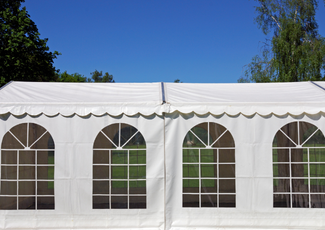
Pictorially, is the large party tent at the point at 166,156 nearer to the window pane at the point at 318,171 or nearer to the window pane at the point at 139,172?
the window pane at the point at 318,171

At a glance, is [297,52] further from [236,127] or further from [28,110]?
[28,110]

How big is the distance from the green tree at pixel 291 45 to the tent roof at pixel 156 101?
44.1 feet

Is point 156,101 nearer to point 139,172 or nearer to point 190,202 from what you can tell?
point 190,202

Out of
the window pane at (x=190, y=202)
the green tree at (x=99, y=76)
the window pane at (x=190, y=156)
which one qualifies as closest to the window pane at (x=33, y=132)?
the window pane at (x=190, y=156)

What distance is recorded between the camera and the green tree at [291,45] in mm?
17837

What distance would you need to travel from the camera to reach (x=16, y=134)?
5359 millimetres

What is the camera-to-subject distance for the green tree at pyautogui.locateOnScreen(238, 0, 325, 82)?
17.8m

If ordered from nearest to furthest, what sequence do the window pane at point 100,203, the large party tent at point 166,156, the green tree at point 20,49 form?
1. the large party tent at point 166,156
2. the window pane at point 100,203
3. the green tree at point 20,49

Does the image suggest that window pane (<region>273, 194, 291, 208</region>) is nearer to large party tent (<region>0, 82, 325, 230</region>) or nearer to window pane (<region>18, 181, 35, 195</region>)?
large party tent (<region>0, 82, 325, 230</region>)

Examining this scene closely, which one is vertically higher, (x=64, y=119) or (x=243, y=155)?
(x=64, y=119)

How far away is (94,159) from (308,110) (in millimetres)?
3855

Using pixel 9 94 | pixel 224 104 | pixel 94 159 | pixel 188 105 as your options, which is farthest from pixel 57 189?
pixel 224 104

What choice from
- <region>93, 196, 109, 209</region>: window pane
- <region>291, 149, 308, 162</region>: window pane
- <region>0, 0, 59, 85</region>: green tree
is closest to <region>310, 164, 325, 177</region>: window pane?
<region>291, 149, 308, 162</region>: window pane

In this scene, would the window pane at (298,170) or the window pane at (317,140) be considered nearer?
the window pane at (317,140)
